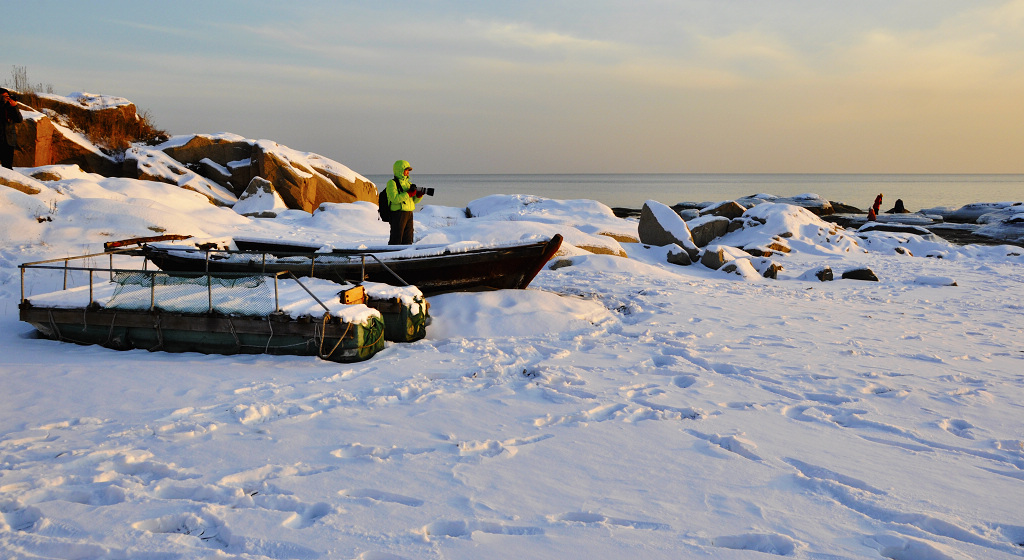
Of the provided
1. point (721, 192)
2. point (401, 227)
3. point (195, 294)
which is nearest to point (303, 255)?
point (195, 294)

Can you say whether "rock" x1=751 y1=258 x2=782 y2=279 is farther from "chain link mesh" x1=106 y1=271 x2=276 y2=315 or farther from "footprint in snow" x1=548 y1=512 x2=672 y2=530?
"footprint in snow" x1=548 y1=512 x2=672 y2=530

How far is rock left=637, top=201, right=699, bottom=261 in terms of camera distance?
16.2m

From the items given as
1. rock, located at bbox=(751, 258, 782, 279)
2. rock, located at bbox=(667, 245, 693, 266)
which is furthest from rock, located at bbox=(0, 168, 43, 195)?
rock, located at bbox=(751, 258, 782, 279)

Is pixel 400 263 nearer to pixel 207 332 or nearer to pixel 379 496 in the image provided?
pixel 207 332

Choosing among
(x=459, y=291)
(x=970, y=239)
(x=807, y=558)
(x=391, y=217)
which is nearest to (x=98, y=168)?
(x=391, y=217)

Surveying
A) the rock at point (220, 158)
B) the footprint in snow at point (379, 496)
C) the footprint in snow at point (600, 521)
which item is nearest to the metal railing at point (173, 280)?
the footprint in snow at point (379, 496)

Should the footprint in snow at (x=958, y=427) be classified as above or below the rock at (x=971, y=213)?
below

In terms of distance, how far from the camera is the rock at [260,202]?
1841 centimetres

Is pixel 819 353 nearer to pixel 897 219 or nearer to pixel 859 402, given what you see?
pixel 859 402

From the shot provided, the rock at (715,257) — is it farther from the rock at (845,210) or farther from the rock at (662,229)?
the rock at (845,210)

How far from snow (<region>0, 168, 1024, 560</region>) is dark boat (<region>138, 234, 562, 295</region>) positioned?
1.10 feet

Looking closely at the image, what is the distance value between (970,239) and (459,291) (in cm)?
2698

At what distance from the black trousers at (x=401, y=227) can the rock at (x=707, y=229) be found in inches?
480

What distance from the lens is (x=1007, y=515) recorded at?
329 cm
